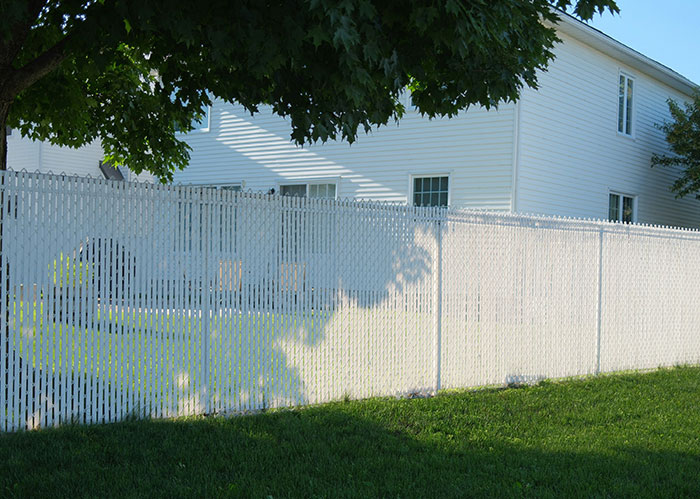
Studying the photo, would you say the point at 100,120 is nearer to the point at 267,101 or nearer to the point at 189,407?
the point at 267,101

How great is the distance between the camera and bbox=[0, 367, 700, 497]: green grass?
4.93m

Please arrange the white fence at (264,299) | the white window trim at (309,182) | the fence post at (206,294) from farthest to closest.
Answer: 1. the white window trim at (309,182)
2. the fence post at (206,294)
3. the white fence at (264,299)

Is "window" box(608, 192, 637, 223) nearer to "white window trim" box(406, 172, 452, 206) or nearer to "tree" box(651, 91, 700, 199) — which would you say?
"tree" box(651, 91, 700, 199)

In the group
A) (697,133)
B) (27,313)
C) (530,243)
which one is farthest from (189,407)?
(697,133)

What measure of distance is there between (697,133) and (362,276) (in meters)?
13.8

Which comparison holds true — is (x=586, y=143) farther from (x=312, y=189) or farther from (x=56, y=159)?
(x=56, y=159)

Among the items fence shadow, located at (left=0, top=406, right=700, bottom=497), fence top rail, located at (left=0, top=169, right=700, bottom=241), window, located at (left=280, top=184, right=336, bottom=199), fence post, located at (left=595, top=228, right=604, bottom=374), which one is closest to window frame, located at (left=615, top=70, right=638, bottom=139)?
window, located at (left=280, top=184, right=336, bottom=199)

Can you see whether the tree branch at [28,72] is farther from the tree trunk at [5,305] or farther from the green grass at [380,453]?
the green grass at [380,453]

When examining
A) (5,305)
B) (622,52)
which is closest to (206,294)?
(5,305)

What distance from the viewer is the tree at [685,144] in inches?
722

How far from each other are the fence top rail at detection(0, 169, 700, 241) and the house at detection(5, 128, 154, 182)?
16.6 metres

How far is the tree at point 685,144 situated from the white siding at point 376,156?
609 centimetres

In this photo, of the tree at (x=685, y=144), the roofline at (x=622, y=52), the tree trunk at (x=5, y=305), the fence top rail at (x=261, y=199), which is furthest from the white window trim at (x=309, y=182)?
the tree trunk at (x=5, y=305)

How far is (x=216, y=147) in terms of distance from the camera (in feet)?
64.5
